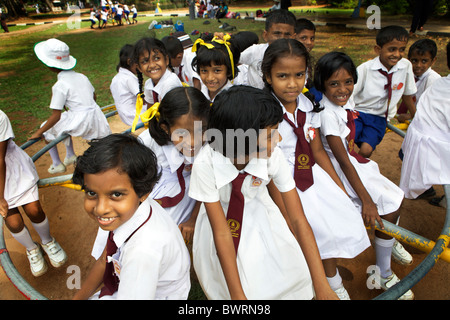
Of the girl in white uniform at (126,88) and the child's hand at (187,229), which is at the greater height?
the girl in white uniform at (126,88)

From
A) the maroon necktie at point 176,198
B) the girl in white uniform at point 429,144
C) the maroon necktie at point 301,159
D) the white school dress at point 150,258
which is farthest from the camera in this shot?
the girl in white uniform at point 429,144

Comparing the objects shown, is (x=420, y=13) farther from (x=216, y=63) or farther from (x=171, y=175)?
(x=171, y=175)

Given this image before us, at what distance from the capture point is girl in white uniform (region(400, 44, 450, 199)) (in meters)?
2.50

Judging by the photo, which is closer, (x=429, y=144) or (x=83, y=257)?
(x=429, y=144)

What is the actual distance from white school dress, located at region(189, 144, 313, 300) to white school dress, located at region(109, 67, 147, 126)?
2539 millimetres

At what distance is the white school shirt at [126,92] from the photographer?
3967 millimetres

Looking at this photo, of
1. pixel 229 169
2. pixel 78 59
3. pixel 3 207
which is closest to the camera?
pixel 229 169

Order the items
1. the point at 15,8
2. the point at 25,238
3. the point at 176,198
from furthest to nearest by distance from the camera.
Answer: the point at 15,8 → the point at 25,238 → the point at 176,198

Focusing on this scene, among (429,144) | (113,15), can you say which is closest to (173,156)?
(429,144)

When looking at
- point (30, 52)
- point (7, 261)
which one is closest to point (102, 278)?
point (7, 261)

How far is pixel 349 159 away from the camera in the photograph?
2.24m

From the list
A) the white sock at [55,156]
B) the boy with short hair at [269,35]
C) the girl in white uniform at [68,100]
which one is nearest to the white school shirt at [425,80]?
the boy with short hair at [269,35]

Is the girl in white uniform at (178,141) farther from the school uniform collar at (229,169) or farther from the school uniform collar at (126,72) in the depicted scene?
the school uniform collar at (126,72)

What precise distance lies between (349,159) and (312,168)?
0.95ft
